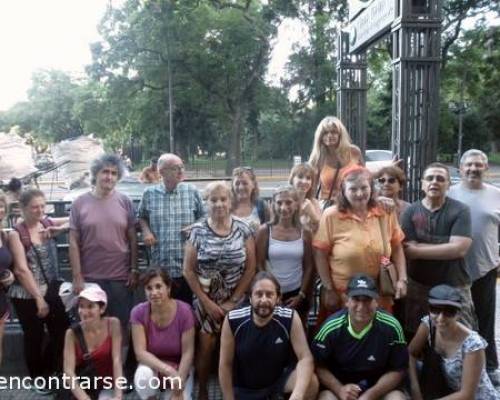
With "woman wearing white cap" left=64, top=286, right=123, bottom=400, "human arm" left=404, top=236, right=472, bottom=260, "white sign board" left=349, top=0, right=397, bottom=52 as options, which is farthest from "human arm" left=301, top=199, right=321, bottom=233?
"white sign board" left=349, top=0, right=397, bottom=52

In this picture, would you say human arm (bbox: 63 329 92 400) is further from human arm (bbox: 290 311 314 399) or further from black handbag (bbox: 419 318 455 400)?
black handbag (bbox: 419 318 455 400)

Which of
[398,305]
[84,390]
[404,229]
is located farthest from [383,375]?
[84,390]

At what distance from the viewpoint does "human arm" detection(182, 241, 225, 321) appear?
3666 millimetres

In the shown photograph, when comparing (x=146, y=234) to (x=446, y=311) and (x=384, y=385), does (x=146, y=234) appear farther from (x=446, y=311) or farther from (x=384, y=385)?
(x=446, y=311)

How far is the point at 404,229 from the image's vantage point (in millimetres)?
3742

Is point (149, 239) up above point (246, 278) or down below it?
above

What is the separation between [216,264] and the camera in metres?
3.67

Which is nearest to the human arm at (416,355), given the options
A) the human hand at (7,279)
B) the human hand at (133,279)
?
the human hand at (133,279)

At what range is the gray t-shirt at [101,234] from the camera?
3.85 m

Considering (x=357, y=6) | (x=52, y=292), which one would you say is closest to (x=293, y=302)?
(x=52, y=292)

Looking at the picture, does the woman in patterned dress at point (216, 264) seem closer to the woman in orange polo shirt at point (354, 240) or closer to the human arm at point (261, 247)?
the human arm at point (261, 247)

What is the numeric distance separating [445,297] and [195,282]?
170 cm

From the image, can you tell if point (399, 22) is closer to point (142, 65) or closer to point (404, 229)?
point (404, 229)

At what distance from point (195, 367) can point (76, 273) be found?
3.76 ft
